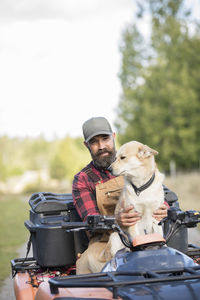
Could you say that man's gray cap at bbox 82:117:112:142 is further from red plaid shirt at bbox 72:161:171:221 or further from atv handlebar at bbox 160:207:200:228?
atv handlebar at bbox 160:207:200:228

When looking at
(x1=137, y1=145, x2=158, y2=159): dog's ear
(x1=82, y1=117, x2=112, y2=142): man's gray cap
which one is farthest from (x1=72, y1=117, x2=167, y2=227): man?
(x1=137, y1=145, x2=158, y2=159): dog's ear

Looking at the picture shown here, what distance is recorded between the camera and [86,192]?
162 inches

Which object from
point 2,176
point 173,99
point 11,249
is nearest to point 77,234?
point 11,249

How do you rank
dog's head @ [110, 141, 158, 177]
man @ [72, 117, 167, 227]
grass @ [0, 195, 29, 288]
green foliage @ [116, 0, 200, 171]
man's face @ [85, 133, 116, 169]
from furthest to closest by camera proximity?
green foliage @ [116, 0, 200, 171], grass @ [0, 195, 29, 288], man's face @ [85, 133, 116, 169], man @ [72, 117, 167, 227], dog's head @ [110, 141, 158, 177]

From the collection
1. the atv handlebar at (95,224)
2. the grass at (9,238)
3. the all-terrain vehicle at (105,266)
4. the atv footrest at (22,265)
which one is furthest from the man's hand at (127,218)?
the grass at (9,238)

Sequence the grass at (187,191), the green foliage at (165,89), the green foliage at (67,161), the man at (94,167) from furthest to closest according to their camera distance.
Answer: the green foliage at (67,161) → the green foliage at (165,89) → the grass at (187,191) → the man at (94,167)

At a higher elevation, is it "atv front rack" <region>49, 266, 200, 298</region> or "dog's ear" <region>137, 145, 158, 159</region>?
"dog's ear" <region>137, 145, 158, 159</region>

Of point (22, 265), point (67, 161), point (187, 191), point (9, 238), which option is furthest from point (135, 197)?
point (67, 161)

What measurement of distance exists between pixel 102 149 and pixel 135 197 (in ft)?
2.45

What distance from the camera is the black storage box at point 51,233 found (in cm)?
393

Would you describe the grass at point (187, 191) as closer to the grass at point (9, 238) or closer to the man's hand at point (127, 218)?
the grass at point (9, 238)

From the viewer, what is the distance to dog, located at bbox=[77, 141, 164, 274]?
3561 mm

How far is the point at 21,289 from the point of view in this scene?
341 centimetres

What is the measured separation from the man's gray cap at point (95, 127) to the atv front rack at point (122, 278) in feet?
5.95
